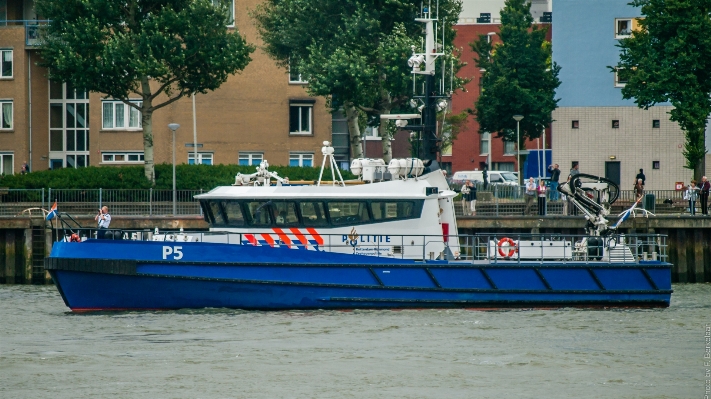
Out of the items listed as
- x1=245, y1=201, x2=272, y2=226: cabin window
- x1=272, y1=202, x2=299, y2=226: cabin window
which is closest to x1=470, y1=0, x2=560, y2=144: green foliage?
x1=272, y1=202, x2=299, y2=226: cabin window

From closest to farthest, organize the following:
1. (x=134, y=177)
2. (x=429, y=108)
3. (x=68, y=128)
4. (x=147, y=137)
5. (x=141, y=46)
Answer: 1. (x=429, y=108)
2. (x=141, y=46)
3. (x=134, y=177)
4. (x=147, y=137)
5. (x=68, y=128)

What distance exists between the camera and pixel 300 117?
146 ft

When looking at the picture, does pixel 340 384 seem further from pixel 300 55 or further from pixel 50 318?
pixel 300 55

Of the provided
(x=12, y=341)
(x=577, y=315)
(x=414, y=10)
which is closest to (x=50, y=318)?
(x=12, y=341)

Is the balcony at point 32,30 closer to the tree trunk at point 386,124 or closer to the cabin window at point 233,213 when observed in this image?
the tree trunk at point 386,124

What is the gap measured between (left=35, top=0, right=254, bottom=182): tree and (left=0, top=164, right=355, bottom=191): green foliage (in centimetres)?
53

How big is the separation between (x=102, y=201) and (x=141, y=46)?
5208mm

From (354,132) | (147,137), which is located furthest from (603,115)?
(147,137)

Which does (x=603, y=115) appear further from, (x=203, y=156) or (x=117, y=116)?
(x=117, y=116)

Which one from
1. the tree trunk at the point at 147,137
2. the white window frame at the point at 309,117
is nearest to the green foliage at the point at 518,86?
the white window frame at the point at 309,117

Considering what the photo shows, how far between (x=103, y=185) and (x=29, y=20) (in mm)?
Result: 10446

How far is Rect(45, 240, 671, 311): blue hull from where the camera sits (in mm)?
22031

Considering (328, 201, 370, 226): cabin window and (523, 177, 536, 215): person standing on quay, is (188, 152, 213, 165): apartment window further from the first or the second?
(328, 201, 370, 226): cabin window

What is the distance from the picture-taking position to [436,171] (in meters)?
23.8
